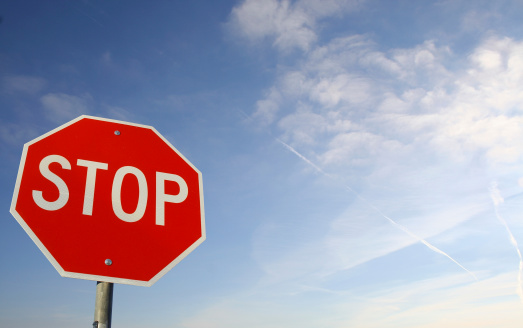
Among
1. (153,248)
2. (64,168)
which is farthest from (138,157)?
(153,248)

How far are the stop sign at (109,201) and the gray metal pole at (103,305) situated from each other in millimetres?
57

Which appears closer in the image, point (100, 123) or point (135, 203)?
point (135, 203)

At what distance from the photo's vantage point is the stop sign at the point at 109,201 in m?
2.29

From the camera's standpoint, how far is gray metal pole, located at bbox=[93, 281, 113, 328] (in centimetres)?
218

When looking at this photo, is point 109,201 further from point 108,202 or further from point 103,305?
point 103,305

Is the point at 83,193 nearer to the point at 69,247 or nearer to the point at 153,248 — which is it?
the point at 69,247

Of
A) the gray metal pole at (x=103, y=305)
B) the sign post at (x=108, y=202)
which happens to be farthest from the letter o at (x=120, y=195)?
the gray metal pole at (x=103, y=305)

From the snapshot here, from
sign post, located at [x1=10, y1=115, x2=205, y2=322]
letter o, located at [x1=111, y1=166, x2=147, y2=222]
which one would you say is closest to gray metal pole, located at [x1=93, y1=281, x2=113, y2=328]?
sign post, located at [x1=10, y1=115, x2=205, y2=322]

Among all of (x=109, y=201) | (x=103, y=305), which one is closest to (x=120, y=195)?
(x=109, y=201)

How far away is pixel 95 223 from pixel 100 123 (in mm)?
851

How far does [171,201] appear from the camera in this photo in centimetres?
278

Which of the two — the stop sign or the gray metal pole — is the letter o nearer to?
the stop sign

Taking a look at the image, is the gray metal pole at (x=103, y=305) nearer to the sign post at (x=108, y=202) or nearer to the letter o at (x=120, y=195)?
the sign post at (x=108, y=202)

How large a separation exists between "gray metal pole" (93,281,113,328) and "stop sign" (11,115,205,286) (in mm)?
57
